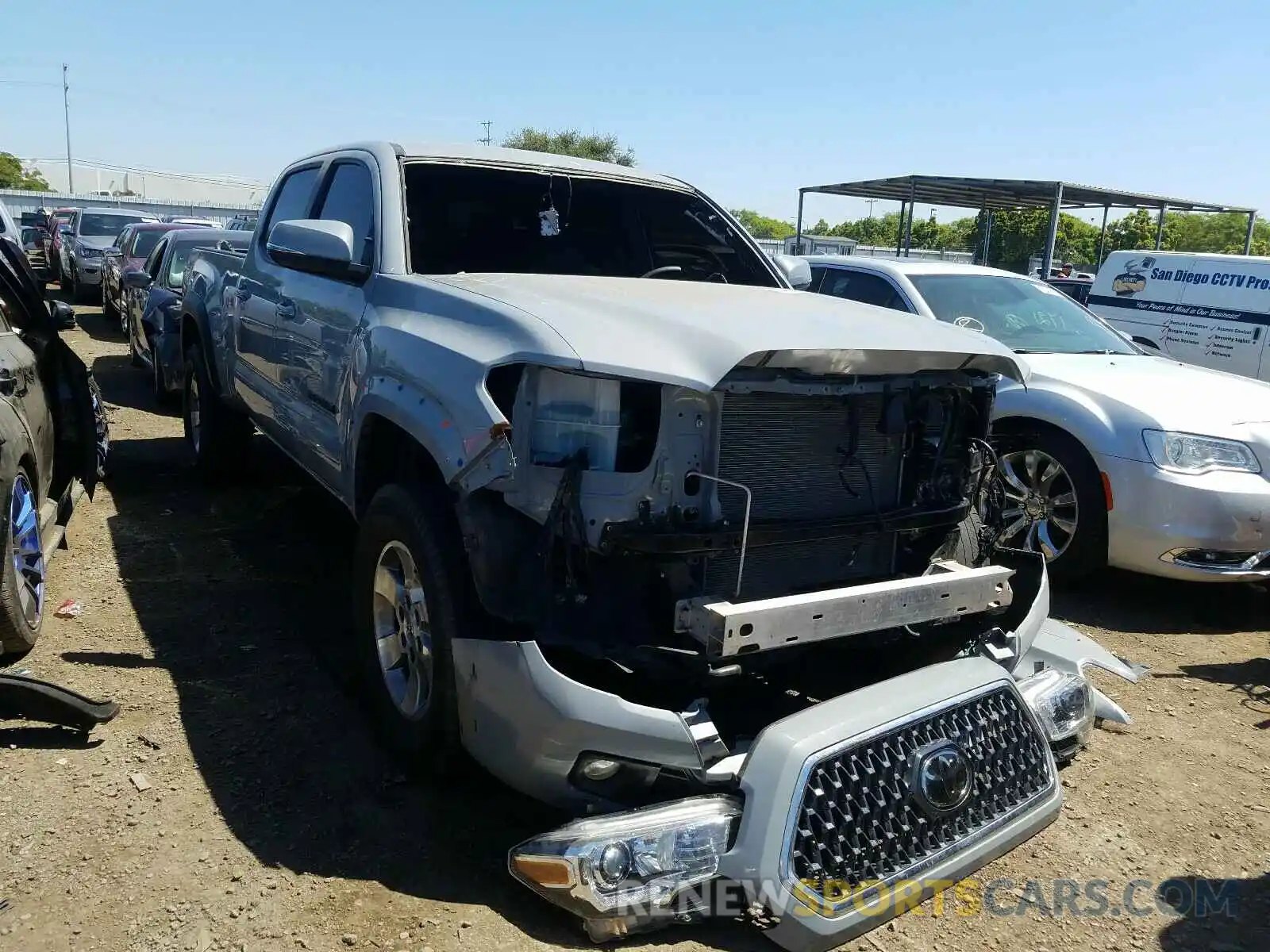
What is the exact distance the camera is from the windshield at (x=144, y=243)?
14.5 meters

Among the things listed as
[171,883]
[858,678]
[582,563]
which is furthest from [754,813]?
[171,883]

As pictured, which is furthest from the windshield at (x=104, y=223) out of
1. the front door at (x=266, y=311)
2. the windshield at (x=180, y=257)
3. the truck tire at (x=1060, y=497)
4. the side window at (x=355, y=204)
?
the truck tire at (x=1060, y=497)

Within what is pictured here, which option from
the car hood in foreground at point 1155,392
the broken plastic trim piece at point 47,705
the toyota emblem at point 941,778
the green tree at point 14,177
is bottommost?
the broken plastic trim piece at point 47,705

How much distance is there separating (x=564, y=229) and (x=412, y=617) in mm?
1889

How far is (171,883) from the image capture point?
8.80ft

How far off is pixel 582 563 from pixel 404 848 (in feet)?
3.35

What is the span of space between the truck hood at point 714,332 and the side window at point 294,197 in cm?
170

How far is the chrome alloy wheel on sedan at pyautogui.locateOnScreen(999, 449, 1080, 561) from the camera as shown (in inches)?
213

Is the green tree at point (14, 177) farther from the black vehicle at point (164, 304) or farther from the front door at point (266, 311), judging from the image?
the front door at point (266, 311)

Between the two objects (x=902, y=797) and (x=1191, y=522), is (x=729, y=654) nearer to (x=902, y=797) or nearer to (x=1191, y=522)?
(x=902, y=797)

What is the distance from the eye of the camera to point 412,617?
3.12m

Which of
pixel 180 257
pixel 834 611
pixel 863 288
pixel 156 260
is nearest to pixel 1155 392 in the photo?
pixel 863 288

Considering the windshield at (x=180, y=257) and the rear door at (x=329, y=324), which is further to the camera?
the windshield at (x=180, y=257)

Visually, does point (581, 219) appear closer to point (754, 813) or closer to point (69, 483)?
point (754, 813)
